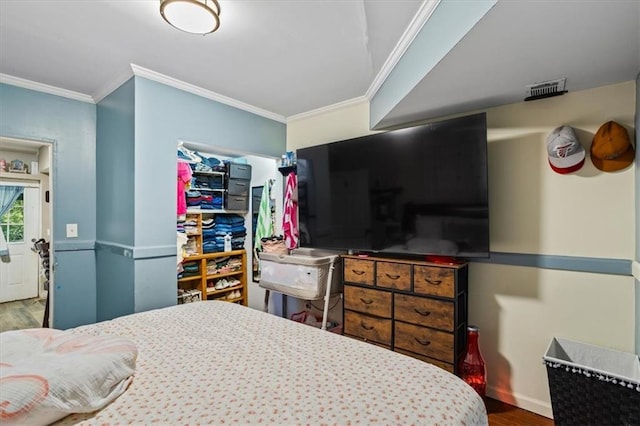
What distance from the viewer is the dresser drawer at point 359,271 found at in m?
2.30

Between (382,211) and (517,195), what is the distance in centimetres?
92

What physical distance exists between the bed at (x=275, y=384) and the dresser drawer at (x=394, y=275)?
873mm

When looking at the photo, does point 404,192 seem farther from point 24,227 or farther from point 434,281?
point 24,227

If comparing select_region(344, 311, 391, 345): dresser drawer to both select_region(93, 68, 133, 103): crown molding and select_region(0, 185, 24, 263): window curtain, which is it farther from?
select_region(0, 185, 24, 263): window curtain

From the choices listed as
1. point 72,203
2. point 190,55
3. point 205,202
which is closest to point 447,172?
point 190,55

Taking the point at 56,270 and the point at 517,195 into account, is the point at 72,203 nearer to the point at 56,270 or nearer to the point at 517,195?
the point at 56,270

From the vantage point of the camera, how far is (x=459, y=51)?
134 centimetres

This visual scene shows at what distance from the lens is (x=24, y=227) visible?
475 centimetres

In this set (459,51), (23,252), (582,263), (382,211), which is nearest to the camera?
(459,51)

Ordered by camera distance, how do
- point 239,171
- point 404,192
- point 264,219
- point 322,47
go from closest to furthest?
1. point 322,47
2. point 404,192
3. point 264,219
4. point 239,171

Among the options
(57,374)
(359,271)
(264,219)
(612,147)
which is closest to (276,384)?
(57,374)

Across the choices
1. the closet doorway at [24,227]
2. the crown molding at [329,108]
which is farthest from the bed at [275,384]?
the closet doorway at [24,227]

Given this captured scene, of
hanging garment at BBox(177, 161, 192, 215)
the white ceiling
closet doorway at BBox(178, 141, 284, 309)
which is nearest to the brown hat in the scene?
the white ceiling

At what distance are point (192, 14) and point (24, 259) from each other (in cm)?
548
